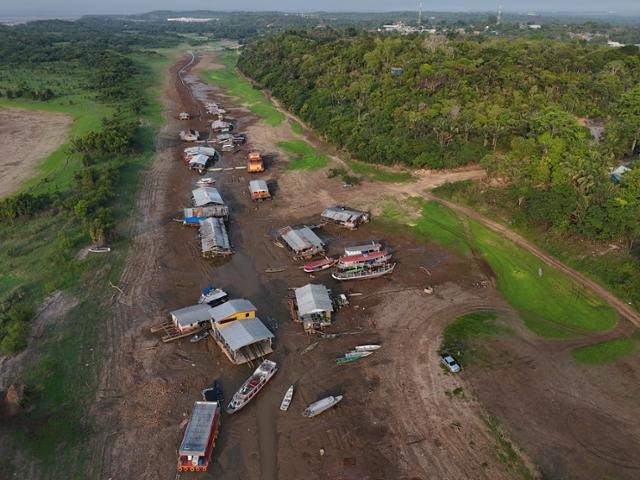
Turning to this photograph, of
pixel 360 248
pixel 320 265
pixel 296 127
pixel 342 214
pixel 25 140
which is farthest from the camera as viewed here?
pixel 296 127

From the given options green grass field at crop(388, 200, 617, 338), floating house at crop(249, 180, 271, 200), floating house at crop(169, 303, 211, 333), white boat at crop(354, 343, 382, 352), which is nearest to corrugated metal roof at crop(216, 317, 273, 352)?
floating house at crop(169, 303, 211, 333)

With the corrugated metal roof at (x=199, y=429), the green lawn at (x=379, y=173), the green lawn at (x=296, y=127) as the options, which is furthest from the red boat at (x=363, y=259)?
the green lawn at (x=296, y=127)

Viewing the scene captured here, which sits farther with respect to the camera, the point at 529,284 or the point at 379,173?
the point at 379,173

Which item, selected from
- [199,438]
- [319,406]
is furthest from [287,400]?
[199,438]

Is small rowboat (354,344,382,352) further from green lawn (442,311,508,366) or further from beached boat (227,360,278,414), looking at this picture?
beached boat (227,360,278,414)

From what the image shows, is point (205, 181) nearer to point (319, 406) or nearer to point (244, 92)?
point (319, 406)

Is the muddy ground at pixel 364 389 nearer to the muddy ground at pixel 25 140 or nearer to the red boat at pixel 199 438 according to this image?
the red boat at pixel 199 438

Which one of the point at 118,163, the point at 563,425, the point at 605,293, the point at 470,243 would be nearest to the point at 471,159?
the point at 470,243

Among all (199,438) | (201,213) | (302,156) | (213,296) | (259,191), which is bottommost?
(302,156)
